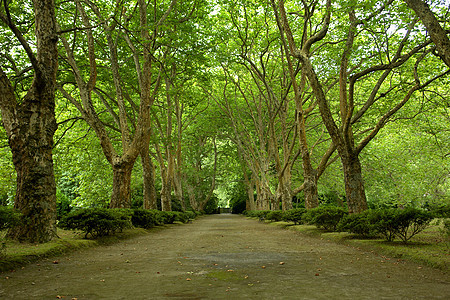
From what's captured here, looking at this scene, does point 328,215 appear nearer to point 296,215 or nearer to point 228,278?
point 296,215

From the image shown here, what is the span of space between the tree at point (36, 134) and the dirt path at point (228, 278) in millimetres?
1324

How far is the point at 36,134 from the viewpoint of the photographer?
7.87m

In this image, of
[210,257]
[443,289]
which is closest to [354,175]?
[210,257]

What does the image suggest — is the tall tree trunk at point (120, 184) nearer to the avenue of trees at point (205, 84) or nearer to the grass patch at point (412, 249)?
the avenue of trees at point (205, 84)

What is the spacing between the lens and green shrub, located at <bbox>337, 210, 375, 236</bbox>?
25.9 ft

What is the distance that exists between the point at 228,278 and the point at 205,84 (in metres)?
16.2

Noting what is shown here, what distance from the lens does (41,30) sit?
828 cm

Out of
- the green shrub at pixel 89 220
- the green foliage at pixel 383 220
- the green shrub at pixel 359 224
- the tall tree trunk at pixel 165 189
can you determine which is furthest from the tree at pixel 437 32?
the tall tree trunk at pixel 165 189

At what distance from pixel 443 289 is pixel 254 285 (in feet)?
7.70

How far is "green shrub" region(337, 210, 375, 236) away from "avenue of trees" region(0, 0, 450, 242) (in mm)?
1271

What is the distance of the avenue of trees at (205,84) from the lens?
8.02m

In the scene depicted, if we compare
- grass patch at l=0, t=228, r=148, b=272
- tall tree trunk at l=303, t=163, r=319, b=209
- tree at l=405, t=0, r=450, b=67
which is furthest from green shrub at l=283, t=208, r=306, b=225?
tree at l=405, t=0, r=450, b=67

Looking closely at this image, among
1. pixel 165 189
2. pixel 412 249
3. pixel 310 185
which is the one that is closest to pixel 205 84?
pixel 165 189

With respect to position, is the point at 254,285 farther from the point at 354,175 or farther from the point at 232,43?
the point at 232,43
